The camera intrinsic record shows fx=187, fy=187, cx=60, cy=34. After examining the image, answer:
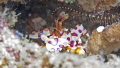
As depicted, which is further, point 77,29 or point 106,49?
point 77,29

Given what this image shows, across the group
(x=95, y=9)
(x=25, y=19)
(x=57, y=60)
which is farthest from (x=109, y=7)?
(x=57, y=60)

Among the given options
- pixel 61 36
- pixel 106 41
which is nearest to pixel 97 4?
pixel 106 41

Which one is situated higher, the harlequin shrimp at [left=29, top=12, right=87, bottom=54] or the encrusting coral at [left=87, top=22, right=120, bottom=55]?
the harlequin shrimp at [left=29, top=12, right=87, bottom=54]

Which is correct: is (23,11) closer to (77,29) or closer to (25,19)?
(25,19)

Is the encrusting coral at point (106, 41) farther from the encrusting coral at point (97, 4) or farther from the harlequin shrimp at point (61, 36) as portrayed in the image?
the encrusting coral at point (97, 4)

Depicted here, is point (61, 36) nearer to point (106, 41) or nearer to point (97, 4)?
point (97, 4)

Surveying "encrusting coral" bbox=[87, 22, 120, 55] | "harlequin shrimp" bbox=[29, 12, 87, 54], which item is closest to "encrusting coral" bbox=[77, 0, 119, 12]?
"encrusting coral" bbox=[87, 22, 120, 55]

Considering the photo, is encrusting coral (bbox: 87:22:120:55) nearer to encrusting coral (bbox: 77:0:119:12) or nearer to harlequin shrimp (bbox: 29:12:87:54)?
harlequin shrimp (bbox: 29:12:87:54)

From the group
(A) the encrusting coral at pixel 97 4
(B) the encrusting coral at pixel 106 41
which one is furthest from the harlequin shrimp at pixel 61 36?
(A) the encrusting coral at pixel 97 4
